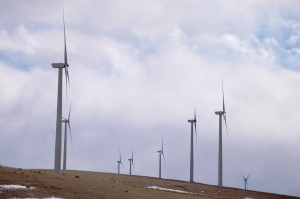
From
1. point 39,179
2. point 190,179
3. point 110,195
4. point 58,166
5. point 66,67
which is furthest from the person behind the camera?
point 190,179

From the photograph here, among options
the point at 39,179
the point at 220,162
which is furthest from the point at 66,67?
the point at 220,162

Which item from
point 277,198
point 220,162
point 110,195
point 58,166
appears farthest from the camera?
point 220,162

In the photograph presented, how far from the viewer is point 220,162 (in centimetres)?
10906

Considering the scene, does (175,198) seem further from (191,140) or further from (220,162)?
(191,140)

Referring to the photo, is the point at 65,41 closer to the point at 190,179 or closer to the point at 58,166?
the point at 58,166

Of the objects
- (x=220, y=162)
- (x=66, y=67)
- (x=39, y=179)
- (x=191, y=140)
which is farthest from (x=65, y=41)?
(x=191, y=140)

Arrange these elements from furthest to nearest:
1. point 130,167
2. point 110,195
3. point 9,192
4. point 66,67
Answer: point 130,167 → point 66,67 → point 110,195 → point 9,192

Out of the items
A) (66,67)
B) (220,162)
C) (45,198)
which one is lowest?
(45,198)

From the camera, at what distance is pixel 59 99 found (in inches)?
2633

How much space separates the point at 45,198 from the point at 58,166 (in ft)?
78.4

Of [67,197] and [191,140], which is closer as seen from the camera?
[67,197]

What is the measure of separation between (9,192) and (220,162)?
71923 millimetres

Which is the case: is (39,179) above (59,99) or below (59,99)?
below

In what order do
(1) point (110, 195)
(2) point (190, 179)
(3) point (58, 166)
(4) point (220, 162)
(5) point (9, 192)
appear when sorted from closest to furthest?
1. (5) point (9, 192)
2. (1) point (110, 195)
3. (3) point (58, 166)
4. (4) point (220, 162)
5. (2) point (190, 179)
